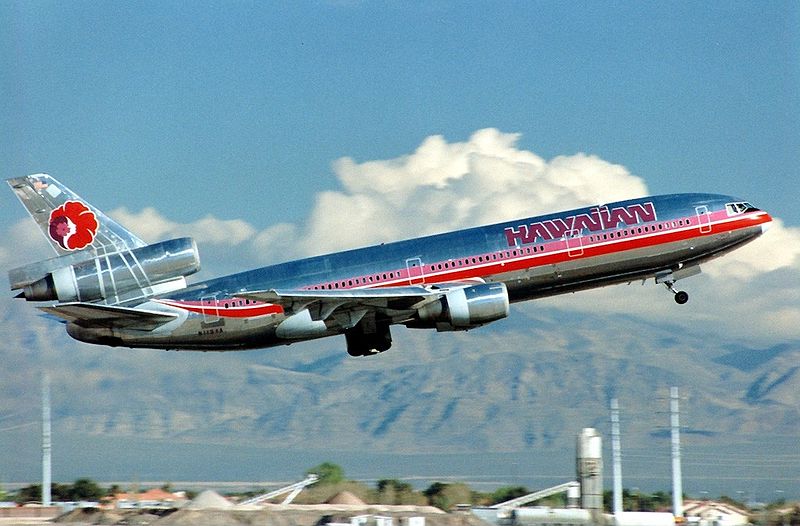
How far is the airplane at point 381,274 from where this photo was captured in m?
57.4

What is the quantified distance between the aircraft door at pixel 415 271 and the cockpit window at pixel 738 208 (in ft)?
53.1

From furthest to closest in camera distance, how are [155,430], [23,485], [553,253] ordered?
[155,430], [23,485], [553,253]

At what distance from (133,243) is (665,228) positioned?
2755 cm

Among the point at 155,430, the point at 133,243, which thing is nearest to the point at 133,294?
the point at 133,243

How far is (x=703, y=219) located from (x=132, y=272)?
2910 centimetres

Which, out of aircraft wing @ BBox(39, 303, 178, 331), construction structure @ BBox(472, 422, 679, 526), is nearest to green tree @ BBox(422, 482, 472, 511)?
construction structure @ BBox(472, 422, 679, 526)

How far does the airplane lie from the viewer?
57.4 meters

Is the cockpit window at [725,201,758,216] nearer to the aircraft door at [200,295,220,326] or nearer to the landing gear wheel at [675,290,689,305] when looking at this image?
the landing gear wheel at [675,290,689,305]

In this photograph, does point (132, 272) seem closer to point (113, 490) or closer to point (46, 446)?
point (46, 446)

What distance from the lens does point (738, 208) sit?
60.2m

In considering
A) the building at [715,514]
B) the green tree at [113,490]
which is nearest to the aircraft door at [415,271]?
the building at [715,514]

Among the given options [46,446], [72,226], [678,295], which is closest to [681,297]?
[678,295]

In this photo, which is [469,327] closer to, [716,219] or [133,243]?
[716,219]

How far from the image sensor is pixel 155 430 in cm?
16600
